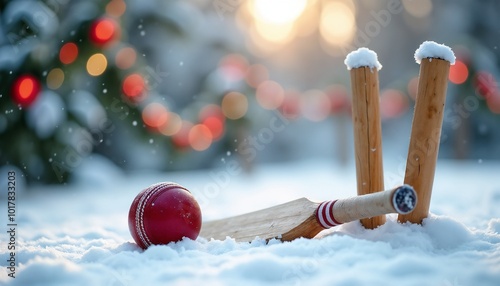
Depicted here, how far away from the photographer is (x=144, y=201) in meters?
2.39

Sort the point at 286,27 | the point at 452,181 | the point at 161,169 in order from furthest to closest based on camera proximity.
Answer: the point at 286,27
the point at 161,169
the point at 452,181

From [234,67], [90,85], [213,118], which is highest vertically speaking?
[234,67]

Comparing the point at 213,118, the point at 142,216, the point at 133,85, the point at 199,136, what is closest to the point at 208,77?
the point at 213,118

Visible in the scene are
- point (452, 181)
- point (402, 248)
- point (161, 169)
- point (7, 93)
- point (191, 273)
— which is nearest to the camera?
point (191, 273)

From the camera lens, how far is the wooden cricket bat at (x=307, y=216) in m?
1.96

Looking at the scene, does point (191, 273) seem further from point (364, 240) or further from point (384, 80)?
point (384, 80)

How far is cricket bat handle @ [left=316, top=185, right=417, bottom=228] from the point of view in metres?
1.95

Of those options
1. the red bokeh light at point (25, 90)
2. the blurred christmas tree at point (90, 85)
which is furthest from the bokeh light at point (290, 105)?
the red bokeh light at point (25, 90)

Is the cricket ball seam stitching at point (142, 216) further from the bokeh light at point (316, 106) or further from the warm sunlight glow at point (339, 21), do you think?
the warm sunlight glow at point (339, 21)

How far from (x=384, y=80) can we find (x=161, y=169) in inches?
190

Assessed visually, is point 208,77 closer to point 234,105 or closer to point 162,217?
point 234,105

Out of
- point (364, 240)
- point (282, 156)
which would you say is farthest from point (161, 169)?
point (364, 240)

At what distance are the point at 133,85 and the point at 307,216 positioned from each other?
10.0 feet

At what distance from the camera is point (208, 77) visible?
6734mm
